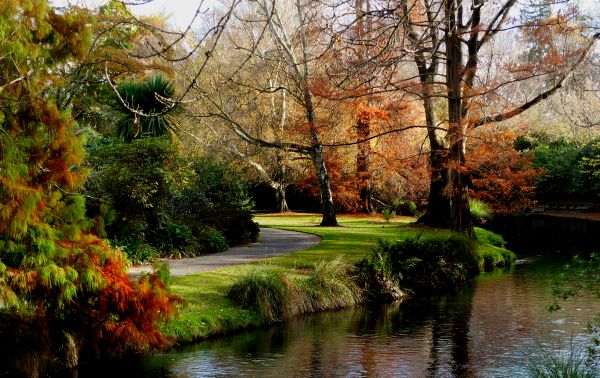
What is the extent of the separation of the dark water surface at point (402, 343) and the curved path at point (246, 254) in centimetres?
312

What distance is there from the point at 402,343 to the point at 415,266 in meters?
5.99

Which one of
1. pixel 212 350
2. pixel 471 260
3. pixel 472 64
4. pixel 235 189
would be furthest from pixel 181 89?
pixel 212 350

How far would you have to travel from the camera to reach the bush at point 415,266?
16156 mm

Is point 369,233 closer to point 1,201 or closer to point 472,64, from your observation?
point 472,64

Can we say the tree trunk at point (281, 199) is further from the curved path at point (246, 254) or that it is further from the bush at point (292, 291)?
the bush at point (292, 291)

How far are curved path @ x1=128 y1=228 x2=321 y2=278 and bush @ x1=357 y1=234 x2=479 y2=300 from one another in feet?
Result: 9.73

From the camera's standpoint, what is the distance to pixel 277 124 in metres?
36.8

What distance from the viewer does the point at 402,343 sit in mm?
12070

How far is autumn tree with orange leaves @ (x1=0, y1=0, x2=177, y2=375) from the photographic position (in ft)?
28.3

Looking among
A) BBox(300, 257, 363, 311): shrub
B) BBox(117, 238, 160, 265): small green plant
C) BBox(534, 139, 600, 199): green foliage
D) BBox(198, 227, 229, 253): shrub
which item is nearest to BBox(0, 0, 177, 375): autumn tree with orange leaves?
BBox(300, 257, 363, 311): shrub

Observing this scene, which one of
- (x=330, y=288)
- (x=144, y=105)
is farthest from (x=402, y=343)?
(x=144, y=105)

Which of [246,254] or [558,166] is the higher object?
[558,166]

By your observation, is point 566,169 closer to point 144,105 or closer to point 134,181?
point 144,105

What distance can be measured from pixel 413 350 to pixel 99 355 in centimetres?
474
